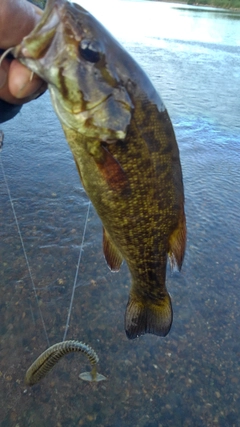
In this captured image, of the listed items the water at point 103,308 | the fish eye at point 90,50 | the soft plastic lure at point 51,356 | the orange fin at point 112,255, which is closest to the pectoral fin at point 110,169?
the fish eye at point 90,50

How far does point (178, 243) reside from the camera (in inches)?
71.2

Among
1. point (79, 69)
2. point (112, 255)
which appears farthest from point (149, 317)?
point (79, 69)

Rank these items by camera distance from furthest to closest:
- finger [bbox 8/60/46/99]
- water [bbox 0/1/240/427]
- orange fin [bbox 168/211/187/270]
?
water [bbox 0/1/240/427]
orange fin [bbox 168/211/187/270]
finger [bbox 8/60/46/99]

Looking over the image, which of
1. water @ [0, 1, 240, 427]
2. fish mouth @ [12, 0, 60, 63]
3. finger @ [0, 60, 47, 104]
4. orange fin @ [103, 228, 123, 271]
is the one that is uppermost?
fish mouth @ [12, 0, 60, 63]

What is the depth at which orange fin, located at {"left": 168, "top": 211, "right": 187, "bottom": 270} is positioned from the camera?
1.77m

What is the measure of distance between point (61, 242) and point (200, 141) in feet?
10.8

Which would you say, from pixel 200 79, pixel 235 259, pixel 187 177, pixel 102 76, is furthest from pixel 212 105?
pixel 102 76

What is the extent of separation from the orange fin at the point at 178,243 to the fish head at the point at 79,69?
0.55 m

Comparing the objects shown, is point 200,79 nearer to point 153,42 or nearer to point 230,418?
point 153,42

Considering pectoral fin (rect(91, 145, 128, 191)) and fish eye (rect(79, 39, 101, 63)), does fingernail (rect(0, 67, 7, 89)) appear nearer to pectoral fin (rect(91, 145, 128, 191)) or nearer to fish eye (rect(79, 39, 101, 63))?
fish eye (rect(79, 39, 101, 63))

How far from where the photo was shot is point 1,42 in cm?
164

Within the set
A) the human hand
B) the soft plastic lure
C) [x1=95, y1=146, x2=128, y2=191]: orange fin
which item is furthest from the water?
the human hand

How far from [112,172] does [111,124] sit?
19cm

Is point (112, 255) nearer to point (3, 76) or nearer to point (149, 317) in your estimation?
point (149, 317)
